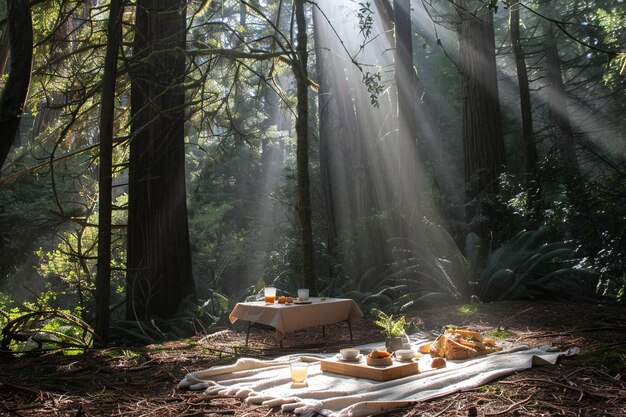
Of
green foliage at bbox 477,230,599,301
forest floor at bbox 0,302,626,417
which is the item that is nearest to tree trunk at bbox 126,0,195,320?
forest floor at bbox 0,302,626,417

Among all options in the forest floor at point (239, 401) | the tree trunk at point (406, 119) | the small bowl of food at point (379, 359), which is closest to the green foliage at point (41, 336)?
the forest floor at point (239, 401)

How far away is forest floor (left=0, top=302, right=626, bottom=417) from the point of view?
327 centimetres

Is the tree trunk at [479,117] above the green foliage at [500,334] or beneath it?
above

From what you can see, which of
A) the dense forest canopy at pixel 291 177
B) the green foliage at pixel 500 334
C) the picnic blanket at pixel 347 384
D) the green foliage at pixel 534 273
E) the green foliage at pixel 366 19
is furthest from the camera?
the green foliage at pixel 534 273

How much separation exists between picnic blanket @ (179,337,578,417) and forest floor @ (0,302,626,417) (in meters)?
0.09

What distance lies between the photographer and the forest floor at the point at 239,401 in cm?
327

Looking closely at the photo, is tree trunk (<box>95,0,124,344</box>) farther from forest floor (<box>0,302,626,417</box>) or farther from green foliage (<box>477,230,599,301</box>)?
green foliage (<box>477,230,599,301</box>)

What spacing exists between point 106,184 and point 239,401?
9.93ft

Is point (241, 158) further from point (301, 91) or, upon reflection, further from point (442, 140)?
point (301, 91)

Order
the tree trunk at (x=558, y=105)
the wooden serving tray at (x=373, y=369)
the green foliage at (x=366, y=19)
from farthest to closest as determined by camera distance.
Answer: the tree trunk at (x=558, y=105) → the green foliage at (x=366, y=19) → the wooden serving tray at (x=373, y=369)

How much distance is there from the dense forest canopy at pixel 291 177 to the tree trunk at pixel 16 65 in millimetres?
13

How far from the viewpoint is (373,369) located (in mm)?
4020

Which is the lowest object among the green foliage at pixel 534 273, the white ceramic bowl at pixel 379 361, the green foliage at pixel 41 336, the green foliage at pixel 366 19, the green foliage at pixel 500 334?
the green foliage at pixel 500 334

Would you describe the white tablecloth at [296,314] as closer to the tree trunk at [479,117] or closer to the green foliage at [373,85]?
the green foliage at [373,85]
